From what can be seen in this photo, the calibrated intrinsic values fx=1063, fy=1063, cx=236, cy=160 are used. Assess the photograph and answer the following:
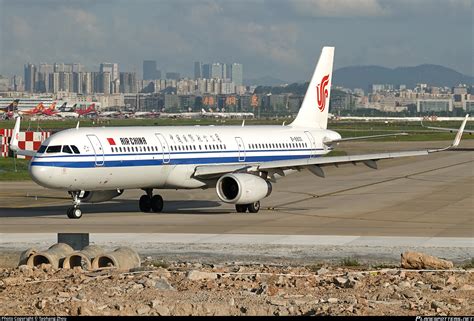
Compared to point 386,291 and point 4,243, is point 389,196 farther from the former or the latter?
point 386,291

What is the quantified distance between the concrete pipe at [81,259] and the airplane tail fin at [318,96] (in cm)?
2439

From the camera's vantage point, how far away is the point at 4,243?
1206 inches

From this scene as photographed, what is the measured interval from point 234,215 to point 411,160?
1779 inches

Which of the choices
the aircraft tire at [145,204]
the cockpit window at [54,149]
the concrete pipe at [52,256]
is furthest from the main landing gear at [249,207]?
the concrete pipe at [52,256]

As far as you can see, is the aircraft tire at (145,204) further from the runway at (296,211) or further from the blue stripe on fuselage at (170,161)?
the blue stripe on fuselage at (170,161)

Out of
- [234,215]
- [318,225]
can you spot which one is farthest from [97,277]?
[234,215]

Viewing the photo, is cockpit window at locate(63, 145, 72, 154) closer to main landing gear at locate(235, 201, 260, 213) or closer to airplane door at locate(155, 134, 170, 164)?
airplane door at locate(155, 134, 170, 164)

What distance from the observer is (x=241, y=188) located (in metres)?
38.6

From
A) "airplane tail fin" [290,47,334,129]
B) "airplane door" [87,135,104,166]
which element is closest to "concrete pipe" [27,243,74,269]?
"airplane door" [87,135,104,166]

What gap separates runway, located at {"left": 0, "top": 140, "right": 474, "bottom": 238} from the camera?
34406mm

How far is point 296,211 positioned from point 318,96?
31.0ft

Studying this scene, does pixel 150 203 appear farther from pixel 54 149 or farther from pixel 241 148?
pixel 54 149

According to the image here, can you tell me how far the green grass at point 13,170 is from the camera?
2307 inches

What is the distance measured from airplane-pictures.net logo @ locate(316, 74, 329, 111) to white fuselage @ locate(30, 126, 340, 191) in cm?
343
